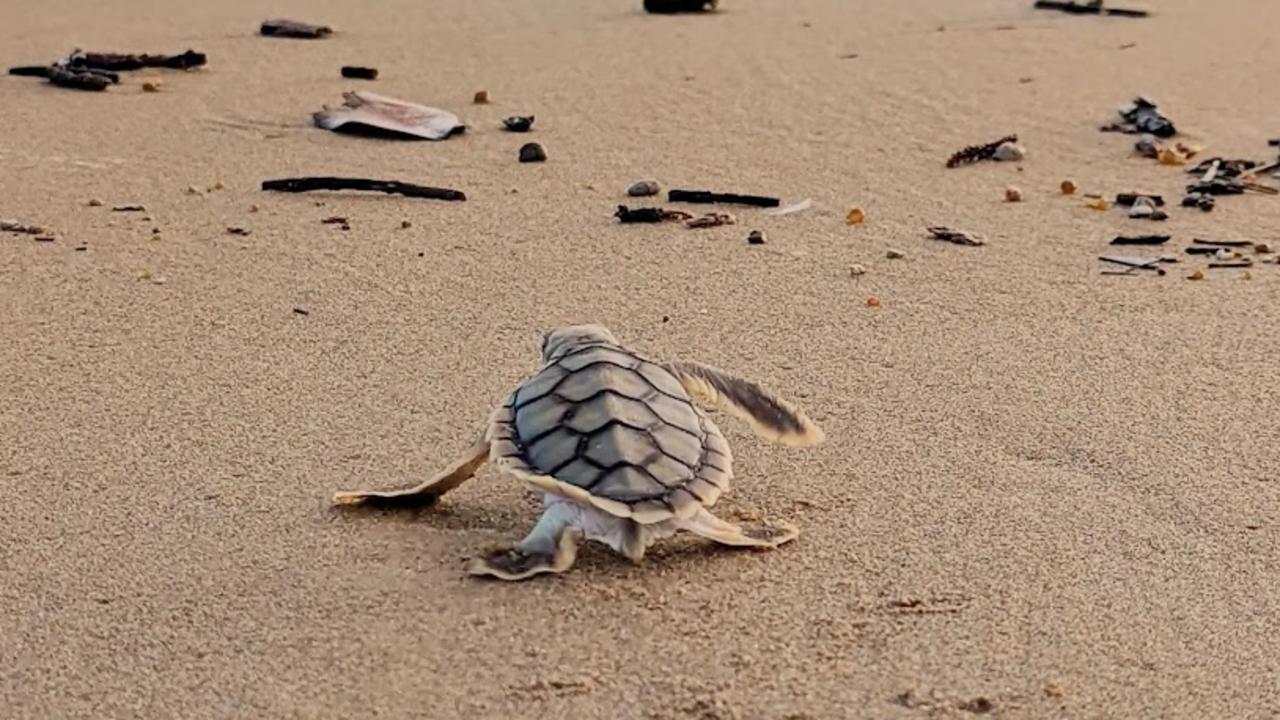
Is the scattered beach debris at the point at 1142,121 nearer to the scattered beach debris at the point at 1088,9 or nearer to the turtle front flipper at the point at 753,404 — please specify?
the scattered beach debris at the point at 1088,9

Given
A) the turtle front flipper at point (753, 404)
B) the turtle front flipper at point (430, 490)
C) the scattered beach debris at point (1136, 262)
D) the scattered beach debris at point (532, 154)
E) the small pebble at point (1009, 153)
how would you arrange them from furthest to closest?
the small pebble at point (1009, 153)
the scattered beach debris at point (532, 154)
the scattered beach debris at point (1136, 262)
the turtle front flipper at point (753, 404)
the turtle front flipper at point (430, 490)

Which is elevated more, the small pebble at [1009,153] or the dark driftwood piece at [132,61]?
the small pebble at [1009,153]

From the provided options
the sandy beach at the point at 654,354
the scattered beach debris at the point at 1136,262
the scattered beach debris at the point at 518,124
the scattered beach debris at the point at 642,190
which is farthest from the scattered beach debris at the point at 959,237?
the scattered beach debris at the point at 518,124

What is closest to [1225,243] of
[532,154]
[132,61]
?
[532,154]

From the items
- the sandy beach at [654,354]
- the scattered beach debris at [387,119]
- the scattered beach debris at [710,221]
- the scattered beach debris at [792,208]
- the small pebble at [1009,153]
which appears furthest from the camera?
the scattered beach debris at [387,119]

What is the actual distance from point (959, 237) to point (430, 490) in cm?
232

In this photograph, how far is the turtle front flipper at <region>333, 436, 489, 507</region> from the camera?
11.1 ft

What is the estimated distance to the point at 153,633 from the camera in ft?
9.82

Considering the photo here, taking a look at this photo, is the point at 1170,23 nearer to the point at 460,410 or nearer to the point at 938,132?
the point at 938,132

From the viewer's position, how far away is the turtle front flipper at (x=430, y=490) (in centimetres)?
338

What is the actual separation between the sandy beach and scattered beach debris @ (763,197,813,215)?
0.18ft

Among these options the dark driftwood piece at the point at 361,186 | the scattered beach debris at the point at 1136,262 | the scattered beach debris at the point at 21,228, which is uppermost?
the scattered beach debris at the point at 1136,262

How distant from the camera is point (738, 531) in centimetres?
327

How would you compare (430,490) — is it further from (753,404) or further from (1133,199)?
(1133,199)
